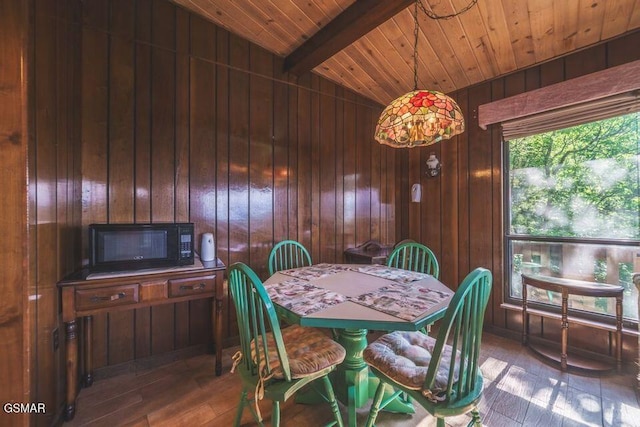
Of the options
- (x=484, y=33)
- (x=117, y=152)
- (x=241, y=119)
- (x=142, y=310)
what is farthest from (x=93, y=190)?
(x=484, y=33)

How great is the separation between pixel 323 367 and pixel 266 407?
70cm

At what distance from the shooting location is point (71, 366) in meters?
1.56

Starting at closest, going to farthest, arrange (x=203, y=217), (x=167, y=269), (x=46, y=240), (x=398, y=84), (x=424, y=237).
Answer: (x=46, y=240)
(x=167, y=269)
(x=203, y=217)
(x=398, y=84)
(x=424, y=237)

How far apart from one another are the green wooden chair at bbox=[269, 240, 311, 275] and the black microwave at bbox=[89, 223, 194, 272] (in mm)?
677

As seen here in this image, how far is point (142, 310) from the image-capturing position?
6.92 feet

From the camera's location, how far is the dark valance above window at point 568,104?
6.60 feet

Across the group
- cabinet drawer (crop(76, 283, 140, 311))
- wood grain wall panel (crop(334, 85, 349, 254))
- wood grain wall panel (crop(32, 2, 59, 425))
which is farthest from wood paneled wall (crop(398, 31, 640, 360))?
wood grain wall panel (crop(32, 2, 59, 425))

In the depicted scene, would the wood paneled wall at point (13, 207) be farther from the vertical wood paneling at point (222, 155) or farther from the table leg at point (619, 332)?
the table leg at point (619, 332)

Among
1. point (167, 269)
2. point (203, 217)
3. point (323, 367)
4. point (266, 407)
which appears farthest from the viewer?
point (203, 217)

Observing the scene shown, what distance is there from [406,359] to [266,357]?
2.22 ft

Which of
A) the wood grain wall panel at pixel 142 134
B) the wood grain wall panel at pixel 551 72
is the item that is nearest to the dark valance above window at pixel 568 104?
the wood grain wall panel at pixel 551 72

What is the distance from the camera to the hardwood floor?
1570mm

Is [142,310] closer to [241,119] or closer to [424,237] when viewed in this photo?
[241,119]

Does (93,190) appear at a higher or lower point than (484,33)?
lower
